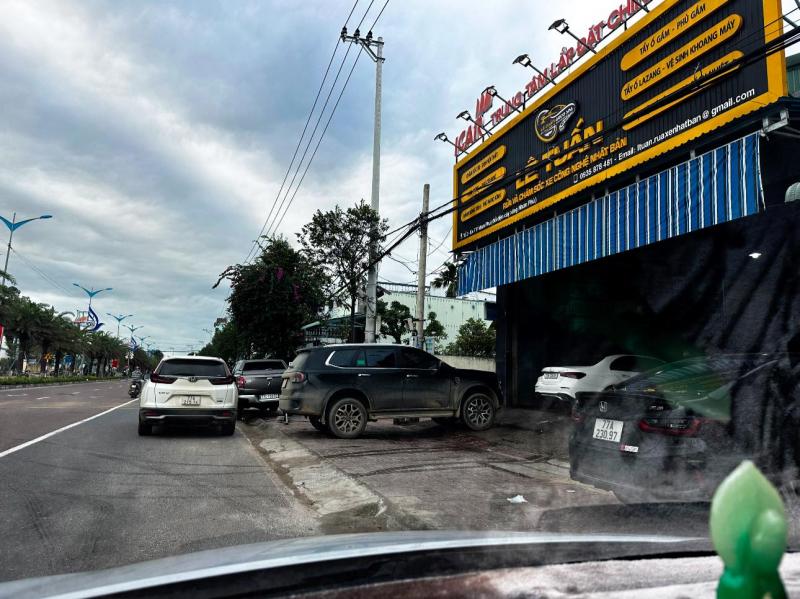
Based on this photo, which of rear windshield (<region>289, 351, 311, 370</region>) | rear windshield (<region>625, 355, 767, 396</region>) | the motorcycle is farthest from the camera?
the motorcycle

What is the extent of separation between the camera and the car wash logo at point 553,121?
12305 mm

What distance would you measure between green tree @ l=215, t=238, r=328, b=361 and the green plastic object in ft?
72.5

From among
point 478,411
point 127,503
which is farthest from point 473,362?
point 127,503

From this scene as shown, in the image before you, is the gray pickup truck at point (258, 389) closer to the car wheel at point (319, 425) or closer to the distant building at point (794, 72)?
the car wheel at point (319, 425)

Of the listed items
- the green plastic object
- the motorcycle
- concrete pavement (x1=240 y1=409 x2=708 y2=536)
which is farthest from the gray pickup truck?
the green plastic object

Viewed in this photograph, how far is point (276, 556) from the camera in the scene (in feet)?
5.39

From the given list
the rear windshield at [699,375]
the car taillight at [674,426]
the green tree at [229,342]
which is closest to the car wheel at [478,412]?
the rear windshield at [699,375]

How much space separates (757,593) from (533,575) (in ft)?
2.79

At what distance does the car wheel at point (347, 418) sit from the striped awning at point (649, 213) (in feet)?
16.3

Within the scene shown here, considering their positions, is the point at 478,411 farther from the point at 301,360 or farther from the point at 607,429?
the point at 607,429

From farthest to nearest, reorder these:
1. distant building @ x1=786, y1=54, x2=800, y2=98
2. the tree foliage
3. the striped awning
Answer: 1. the tree foliage
2. distant building @ x1=786, y1=54, x2=800, y2=98
3. the striped awning

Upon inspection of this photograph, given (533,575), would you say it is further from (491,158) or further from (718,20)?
(491,158)

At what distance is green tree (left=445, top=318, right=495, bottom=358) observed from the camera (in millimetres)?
47156

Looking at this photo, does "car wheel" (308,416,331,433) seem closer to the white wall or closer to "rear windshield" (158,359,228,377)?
"rear windshield" (158,359,228,377)
